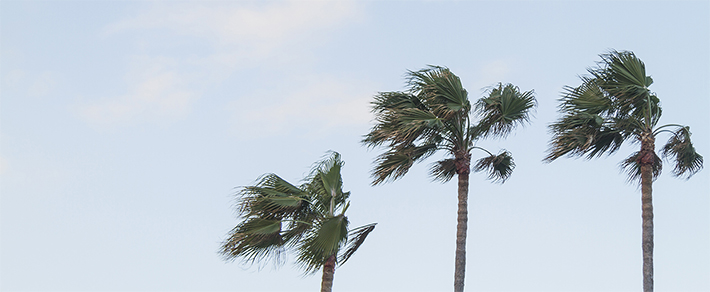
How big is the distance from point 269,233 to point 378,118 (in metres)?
3.89

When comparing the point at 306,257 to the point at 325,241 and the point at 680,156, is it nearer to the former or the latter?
the point at 325,241

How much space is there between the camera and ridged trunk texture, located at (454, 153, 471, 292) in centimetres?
2188

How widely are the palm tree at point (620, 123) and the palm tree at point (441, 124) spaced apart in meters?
1.38

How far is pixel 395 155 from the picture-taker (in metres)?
23.0

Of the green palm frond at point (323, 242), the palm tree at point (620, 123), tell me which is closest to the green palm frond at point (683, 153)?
the palm tree at point (620, 123)

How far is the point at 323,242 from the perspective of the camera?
21.8 m

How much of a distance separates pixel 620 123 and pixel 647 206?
6.99ft

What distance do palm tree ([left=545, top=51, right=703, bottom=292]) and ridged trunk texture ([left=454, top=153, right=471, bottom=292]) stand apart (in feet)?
6.51

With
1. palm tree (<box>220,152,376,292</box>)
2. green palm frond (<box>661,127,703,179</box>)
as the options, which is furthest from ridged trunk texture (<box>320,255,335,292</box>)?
green palm frond (<box>661,127,703,179</box>)

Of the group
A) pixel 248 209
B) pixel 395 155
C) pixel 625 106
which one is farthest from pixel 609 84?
pixel 248 209

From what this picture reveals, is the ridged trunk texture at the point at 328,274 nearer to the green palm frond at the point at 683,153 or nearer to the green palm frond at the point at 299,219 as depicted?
the green palm frond at the point at 299,219

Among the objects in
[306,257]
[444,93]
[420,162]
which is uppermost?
[444,93]

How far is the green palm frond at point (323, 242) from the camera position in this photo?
854 inches

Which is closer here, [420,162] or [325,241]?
[325,241]
